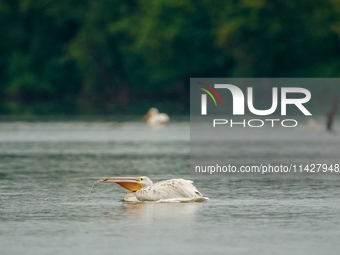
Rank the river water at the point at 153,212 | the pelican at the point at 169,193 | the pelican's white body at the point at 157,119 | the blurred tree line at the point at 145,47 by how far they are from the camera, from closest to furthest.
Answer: the river water at the point at 153,212, the pelican at the point at 169,193, the pelican's white body at the point at 157,119, the blurred tree line at the point at 145,47

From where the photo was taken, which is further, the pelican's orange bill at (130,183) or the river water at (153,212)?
the pelican's orange bill at (130,183)

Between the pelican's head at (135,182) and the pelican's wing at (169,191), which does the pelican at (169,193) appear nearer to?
the pelican's wing at (169,191)

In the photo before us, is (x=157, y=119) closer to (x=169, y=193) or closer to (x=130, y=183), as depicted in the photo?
(x=130, y=183)

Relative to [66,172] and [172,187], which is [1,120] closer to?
[66,172]

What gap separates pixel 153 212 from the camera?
11289mm

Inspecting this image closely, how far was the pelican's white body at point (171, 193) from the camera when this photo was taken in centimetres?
1218

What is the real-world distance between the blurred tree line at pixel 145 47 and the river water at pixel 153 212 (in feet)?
102

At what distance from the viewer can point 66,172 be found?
55.7 ft

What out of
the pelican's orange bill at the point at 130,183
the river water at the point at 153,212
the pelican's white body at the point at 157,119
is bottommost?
the river water at the point at 153,212

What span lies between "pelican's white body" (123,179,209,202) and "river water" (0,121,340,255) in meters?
0.21

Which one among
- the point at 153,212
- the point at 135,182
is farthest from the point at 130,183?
the point at 153,212

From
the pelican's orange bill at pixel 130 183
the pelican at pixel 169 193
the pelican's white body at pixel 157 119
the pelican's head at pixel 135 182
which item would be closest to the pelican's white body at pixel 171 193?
the pelican at pixel 169 193

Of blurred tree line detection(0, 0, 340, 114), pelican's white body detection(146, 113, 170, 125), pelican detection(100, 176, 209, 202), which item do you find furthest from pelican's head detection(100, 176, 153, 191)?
blurred tree line detection(0, 0, 340, 114)

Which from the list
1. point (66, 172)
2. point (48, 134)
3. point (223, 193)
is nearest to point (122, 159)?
point (66, 172)
